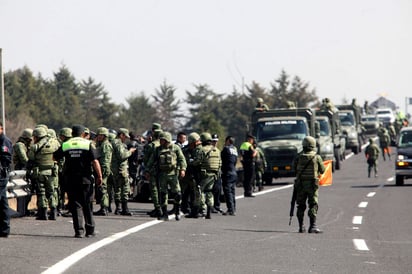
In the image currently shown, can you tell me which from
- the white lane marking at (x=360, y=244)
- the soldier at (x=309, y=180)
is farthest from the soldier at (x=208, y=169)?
the white lane marking at (x=360, y=244)

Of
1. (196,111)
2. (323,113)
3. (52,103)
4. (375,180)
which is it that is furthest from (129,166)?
(196,111)

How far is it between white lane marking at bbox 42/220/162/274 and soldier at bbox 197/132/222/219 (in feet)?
8.01

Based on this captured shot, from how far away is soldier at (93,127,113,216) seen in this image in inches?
834

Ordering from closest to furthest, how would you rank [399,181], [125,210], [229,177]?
[125,210]
[229,177]
[399,181]

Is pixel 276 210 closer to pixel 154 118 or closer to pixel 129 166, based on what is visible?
pixel 129 166

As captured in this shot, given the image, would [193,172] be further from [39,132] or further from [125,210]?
[39,132]

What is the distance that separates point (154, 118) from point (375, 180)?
5373 inches

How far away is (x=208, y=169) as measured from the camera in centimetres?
2119

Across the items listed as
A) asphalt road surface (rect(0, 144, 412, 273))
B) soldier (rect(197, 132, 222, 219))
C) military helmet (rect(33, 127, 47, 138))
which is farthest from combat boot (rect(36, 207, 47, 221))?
soldier (rect(197, 132, 222, 219))

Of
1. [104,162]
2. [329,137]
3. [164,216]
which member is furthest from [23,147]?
[329,137]

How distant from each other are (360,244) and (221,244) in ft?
6.92

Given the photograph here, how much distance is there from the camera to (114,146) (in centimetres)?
2170

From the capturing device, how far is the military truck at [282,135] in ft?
121

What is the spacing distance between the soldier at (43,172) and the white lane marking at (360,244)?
5.97 m
